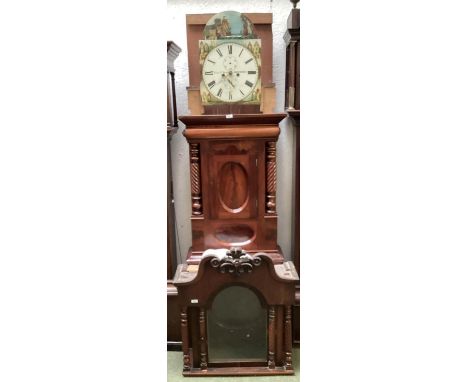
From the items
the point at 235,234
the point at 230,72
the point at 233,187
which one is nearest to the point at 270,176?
the point at 233,187

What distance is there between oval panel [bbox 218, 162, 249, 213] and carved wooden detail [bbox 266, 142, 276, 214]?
89 mm

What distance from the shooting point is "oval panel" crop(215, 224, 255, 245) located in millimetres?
1508

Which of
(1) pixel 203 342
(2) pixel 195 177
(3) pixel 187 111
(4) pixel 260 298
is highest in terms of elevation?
(3) pixel 187 111

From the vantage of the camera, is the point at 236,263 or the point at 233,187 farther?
the point at 233,187

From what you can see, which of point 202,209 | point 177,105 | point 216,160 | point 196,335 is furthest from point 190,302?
point 177,105

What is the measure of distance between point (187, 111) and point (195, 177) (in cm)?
35

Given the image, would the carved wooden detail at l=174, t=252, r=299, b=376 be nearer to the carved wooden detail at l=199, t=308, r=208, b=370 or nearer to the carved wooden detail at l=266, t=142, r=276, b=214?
the carved wooden detail at l=199, t=308, r=208, b=370

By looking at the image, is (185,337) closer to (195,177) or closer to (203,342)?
(203,342)

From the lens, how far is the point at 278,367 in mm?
1391

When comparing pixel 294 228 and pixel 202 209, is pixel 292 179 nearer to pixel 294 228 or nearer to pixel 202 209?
pixel 294 228

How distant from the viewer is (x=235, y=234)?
5.00ft

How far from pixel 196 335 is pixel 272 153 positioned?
765 mm

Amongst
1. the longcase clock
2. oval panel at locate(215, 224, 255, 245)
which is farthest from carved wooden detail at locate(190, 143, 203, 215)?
oval panel at locate(215, 224, 255, 245)

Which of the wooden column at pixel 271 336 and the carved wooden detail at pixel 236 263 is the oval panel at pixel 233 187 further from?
the wooden column at pixel 271 336
